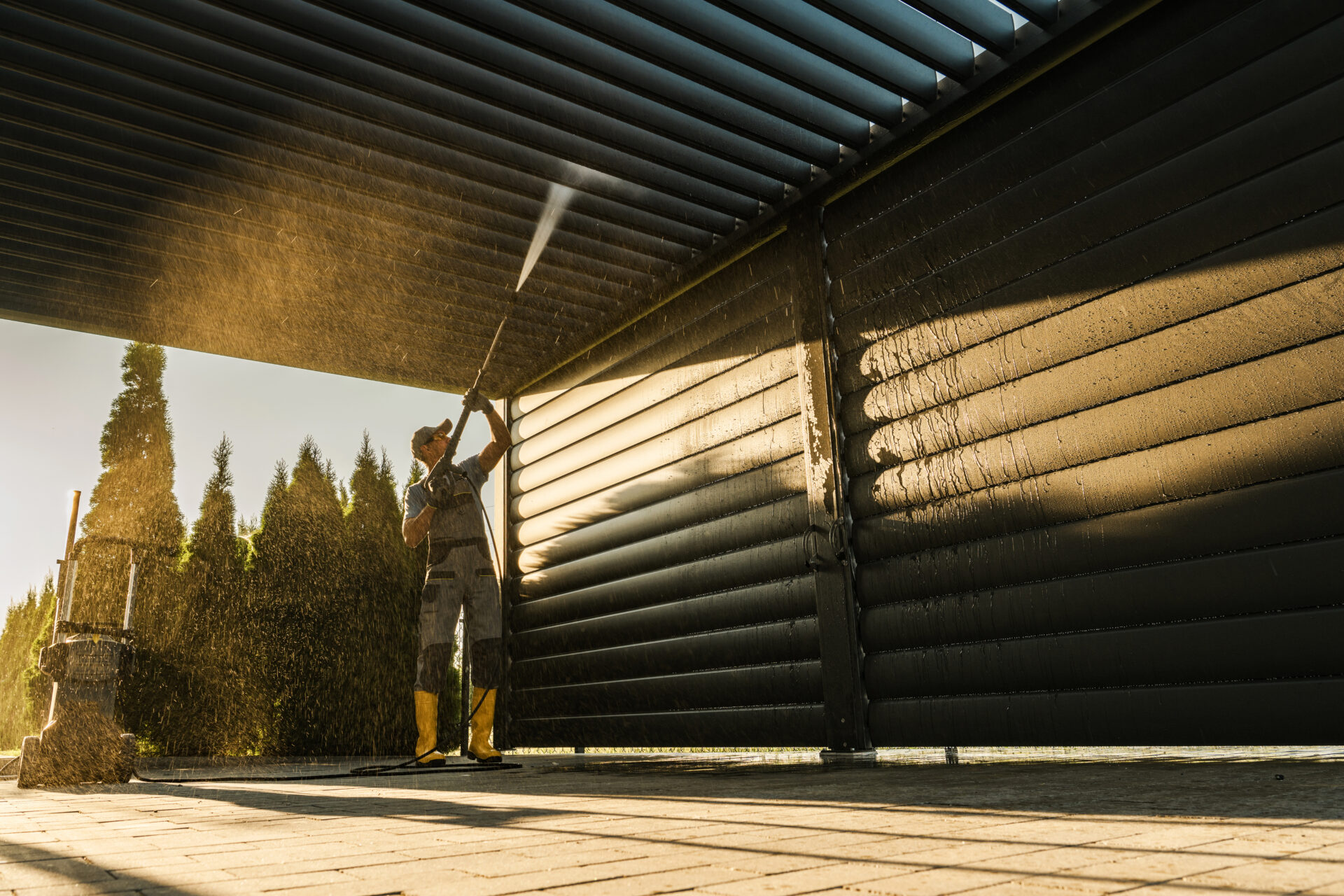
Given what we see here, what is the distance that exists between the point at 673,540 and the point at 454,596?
1.79 m

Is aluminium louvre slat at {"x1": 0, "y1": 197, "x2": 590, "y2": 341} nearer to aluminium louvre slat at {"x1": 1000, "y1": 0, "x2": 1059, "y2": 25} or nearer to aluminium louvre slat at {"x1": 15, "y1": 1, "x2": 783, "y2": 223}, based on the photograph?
aluminium louvre slat at {"x1": 15, "y1": 1, "x2": 783, "y2": 223}

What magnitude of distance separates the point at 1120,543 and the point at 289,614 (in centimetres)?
791

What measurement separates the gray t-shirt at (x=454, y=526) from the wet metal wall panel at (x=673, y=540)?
163cm

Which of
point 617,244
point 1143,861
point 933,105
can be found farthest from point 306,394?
point 1143,861

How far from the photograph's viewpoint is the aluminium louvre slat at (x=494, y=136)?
4473 millimetres

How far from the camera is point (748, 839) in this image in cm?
200

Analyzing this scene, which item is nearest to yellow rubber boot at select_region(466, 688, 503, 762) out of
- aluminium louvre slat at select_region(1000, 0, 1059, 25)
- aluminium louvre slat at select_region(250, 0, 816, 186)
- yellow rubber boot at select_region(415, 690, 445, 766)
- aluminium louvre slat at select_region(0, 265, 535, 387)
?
yellow rubber boot at select_region(415, 690, 445, 766)

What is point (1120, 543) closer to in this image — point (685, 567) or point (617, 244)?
point (685, 567)

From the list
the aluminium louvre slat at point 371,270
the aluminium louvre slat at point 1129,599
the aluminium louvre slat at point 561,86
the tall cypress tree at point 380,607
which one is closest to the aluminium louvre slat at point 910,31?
the aluminium louvre slat at point 561,86

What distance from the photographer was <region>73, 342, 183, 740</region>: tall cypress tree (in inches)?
367

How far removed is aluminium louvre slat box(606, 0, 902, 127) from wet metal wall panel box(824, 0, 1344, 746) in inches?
17.6

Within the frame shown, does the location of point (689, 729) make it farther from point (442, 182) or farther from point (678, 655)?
point (442, 182)

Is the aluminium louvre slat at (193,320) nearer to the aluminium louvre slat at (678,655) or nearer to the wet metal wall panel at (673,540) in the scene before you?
the wet metal wall panel at (673,540)

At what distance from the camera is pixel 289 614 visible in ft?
29.7
